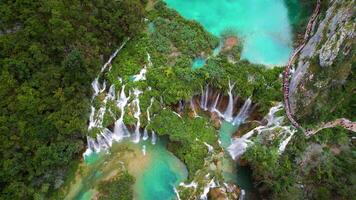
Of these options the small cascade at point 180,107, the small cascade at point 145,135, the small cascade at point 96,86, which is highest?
the small cascade at point 180,107

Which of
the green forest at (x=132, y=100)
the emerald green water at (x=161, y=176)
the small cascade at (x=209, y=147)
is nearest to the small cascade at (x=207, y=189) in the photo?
the green forest at (x=132, y=100)

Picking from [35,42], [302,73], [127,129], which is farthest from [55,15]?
[302,73]

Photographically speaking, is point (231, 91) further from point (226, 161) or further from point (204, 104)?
point (226, 161)

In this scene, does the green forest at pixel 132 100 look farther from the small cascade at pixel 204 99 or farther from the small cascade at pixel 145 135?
the small cascade at pixel 145 135

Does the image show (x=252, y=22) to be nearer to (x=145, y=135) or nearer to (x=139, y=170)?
(x=145, y=135)

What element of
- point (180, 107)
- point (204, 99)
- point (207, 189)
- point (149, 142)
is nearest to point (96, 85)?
point (149, 142)
